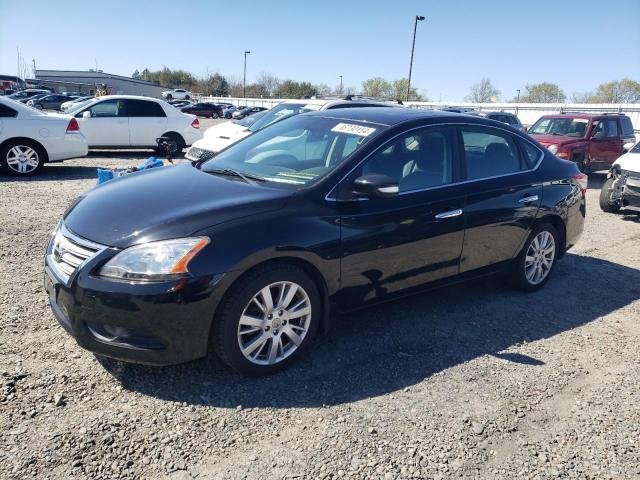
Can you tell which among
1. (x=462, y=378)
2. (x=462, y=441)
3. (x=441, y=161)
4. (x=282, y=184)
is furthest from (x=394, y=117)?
(x=462, y=441)

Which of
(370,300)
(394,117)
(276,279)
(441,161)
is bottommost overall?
(370,300)

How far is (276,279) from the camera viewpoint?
3.20 metres

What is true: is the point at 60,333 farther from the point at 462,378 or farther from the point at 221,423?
the point at 462,378

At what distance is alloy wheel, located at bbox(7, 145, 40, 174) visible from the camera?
31.8 ft

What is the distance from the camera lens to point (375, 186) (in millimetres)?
3424

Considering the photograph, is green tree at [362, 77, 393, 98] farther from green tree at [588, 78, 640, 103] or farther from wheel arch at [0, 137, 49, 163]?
wheel arch at [0, 137, 49, 163]

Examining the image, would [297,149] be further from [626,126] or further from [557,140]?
[626,126]

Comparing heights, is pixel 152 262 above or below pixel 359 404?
above

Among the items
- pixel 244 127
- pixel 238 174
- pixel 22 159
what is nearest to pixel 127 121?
pixel 22 159

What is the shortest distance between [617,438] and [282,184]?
258 centimetres

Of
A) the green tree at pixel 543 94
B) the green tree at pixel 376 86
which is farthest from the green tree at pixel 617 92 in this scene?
the green tree at pixel 376 86

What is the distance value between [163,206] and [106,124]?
421 inches

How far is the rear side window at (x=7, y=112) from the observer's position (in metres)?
9.46

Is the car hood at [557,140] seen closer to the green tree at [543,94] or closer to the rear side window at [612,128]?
the rear side window at [612,128]
